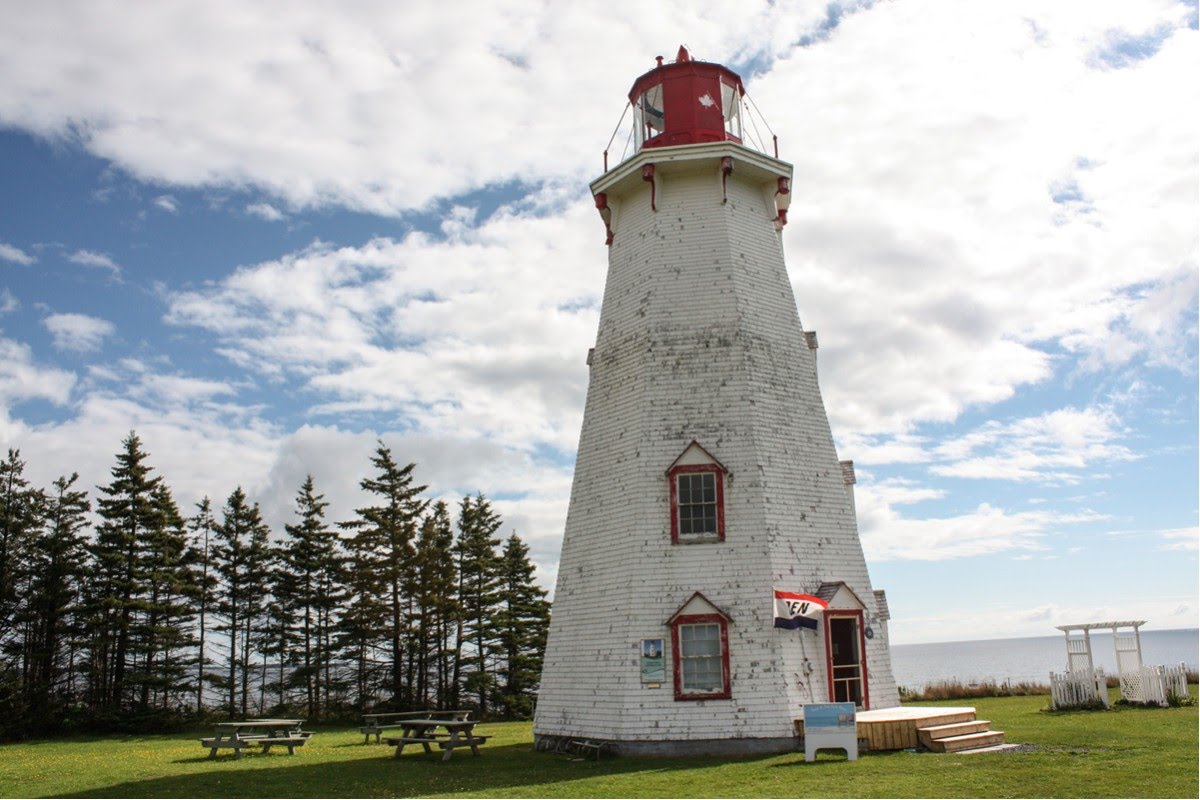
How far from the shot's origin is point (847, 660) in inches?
697

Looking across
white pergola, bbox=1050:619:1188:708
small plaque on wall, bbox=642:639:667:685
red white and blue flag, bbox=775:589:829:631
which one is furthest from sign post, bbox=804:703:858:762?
white pergola, bbox=1050:619:1188:708

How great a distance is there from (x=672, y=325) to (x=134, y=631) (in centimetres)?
2566

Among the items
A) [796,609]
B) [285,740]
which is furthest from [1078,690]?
[285,740]

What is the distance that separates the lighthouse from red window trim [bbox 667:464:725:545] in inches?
1.1

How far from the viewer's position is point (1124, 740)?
14727 mm

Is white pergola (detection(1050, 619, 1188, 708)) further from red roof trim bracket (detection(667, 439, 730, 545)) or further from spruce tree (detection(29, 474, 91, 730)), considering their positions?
spruce tree (detection(29, 474, 91, 730))

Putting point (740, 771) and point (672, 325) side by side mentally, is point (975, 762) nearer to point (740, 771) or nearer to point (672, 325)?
point (740, 771)

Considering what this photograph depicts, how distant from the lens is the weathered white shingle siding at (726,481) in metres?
15.9

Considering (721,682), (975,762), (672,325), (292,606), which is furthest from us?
(292,606)

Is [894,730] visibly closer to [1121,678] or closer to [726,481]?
[726,481]

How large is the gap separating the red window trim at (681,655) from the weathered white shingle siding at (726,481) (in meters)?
0.12

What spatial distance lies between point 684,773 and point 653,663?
282 centimetres

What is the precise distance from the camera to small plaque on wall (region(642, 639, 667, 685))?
15.9 m

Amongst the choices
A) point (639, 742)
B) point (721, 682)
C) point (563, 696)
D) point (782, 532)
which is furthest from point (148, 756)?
point (782, 532)
